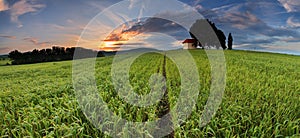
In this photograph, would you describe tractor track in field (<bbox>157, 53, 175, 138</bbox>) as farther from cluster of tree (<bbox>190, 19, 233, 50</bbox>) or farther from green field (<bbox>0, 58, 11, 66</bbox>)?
cluster of tree (<bbox>190, 19, 233, 50</bbox>)

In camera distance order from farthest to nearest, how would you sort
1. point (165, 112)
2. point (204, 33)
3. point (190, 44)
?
point (190, 44), point (204, 33), point (165, 112)

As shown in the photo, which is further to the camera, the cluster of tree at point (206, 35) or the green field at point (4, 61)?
the cluster of tree at point (206, 35)

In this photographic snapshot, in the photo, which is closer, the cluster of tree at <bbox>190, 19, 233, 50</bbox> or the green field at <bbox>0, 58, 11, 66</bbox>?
the green field at <bbox>0, 58, 11, 66</bbox>

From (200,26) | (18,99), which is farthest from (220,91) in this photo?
(200,26)

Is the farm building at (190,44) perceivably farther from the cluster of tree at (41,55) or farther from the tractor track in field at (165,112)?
the tractor track in field at (165,112)

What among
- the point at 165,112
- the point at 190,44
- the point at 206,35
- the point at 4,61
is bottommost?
the point at 165,112

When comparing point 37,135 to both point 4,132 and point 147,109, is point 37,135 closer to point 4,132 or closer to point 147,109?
point 4,132

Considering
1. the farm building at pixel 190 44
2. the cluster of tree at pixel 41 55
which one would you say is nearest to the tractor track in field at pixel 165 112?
the cluster of tree at pixel 41 55

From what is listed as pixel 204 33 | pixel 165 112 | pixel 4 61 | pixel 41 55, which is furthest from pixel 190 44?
pixel 165 112

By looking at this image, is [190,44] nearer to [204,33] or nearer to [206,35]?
[204,33]

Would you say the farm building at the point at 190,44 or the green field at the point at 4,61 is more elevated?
the farm building at the point at 190,44

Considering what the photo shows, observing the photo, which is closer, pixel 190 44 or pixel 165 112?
pixel 165 112

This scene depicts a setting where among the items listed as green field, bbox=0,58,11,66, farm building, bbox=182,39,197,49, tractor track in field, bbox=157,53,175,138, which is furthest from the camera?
farm building, bbox=182,39,197,49

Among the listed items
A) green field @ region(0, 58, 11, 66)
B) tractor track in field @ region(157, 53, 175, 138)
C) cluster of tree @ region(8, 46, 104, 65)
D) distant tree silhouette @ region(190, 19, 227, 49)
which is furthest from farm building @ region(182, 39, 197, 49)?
tractor track in field @ region(157, 53, 175, 138)
